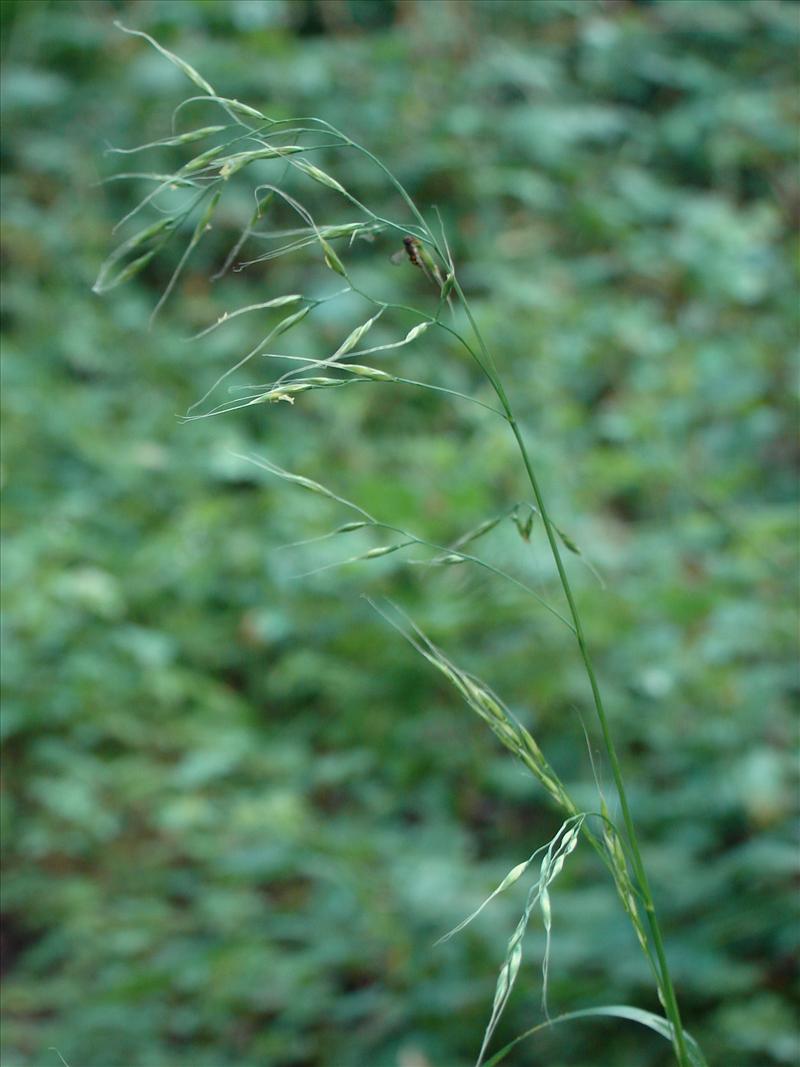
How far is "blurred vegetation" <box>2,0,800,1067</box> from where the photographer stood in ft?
6.02

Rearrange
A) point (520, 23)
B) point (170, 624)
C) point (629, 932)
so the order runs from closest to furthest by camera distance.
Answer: point (629, 932)
point (170, 624)
point (520, 23)

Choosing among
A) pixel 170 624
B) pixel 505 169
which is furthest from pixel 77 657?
pixel 505 169

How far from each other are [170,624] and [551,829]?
0.95 metres

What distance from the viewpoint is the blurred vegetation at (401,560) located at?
1.83m

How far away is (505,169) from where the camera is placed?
12.7 feet

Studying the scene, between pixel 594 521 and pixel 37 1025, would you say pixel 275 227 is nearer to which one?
pixel 594 521

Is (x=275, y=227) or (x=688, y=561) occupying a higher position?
(x=275, y=227)

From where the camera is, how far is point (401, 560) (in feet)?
8.09

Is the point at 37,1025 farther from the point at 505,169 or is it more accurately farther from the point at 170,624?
the point at 505,169

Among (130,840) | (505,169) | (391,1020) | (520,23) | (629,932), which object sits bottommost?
(130,840)

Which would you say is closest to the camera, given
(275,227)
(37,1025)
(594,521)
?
(37,1025)

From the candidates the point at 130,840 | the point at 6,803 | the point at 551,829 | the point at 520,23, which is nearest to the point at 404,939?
the point at 551,829

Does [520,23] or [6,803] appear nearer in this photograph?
[6,803]

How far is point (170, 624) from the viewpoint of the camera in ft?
8.65
